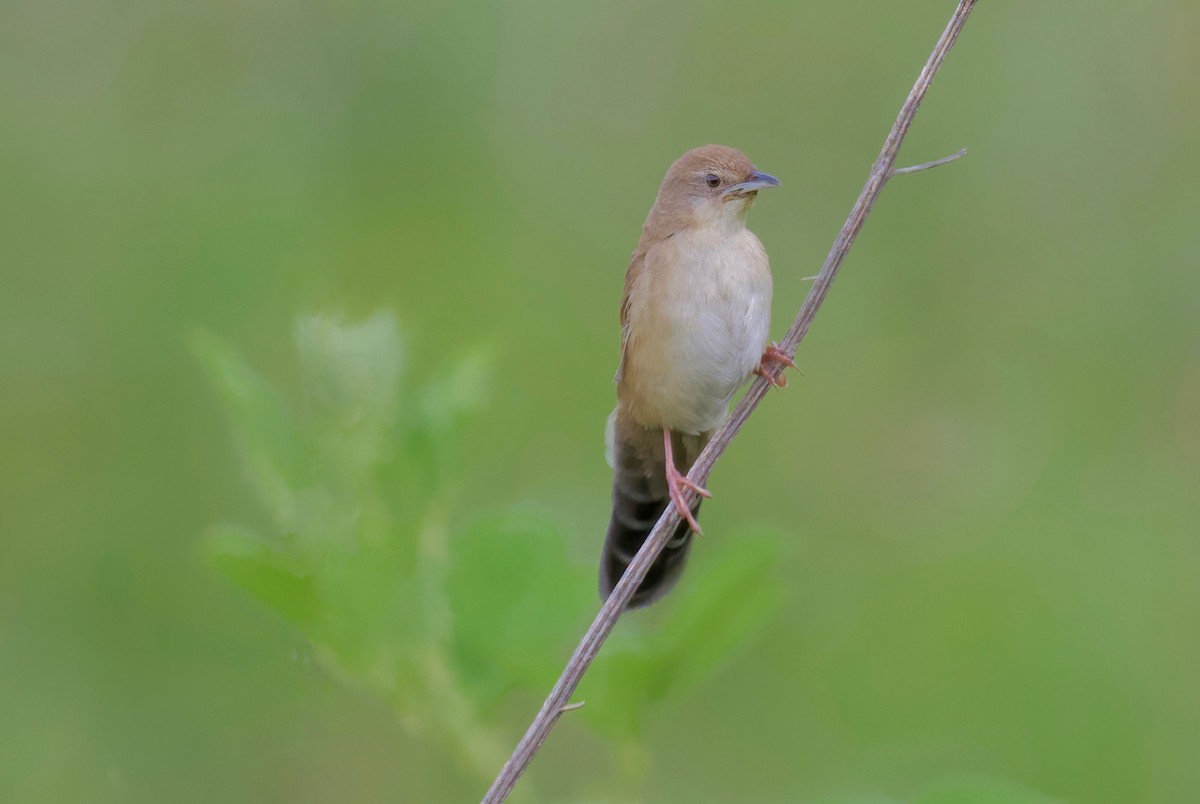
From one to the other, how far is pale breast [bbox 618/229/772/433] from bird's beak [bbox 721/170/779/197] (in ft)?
0.36

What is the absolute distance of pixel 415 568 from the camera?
2.52 metres

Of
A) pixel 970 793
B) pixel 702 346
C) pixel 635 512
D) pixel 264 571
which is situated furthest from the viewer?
pixel 635 512

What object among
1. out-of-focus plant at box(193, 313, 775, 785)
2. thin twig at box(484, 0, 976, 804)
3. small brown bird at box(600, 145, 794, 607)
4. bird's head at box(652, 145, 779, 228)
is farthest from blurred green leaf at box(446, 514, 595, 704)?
bird's head at box(652, 145, 779, 228)

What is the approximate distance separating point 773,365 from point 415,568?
1217mm

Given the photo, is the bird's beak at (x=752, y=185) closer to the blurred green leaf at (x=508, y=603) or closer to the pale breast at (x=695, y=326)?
the pale breast at (x=695, y=326)

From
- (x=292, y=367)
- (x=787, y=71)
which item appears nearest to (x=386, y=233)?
(x=292, y=367)

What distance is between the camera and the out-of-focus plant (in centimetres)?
245

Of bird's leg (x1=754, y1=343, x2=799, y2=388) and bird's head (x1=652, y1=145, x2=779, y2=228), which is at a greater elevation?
bird's head (x1=652, y1=145, x2=779, y2=228)

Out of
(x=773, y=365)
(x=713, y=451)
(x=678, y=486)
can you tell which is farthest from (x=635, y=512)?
(x=713, y=451)

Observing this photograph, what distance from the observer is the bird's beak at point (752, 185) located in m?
3.71

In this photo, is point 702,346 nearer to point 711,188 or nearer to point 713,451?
point 711,188

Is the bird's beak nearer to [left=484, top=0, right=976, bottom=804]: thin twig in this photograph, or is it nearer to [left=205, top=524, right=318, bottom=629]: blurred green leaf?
[left=484, top=0, right=976, bottom=804]: thin twig

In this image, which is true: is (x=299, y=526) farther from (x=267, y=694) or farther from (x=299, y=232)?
(x=299, y=232)

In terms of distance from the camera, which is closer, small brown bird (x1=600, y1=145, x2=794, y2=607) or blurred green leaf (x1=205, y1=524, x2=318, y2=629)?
blurred green leaf (x1=205, y1=524, x2=318, y2=629)
